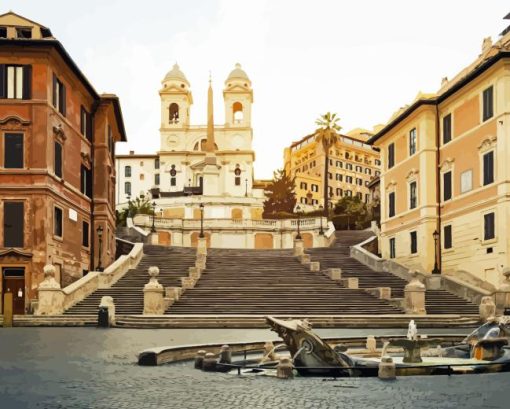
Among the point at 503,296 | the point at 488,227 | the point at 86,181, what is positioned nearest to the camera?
the point at 503,296

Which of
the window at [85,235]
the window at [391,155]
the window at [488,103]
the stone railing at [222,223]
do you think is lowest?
the window at [85,235]

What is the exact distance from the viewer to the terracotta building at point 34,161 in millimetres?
35156

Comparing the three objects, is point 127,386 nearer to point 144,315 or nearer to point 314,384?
point 314,384

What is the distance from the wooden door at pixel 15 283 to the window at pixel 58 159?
5304 millimetres

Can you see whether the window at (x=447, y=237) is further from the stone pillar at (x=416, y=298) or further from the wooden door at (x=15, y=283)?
the wooden door at (x=15, y=283)

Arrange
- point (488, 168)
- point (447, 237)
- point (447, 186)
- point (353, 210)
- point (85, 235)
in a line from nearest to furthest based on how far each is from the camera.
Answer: point (488, 168) → point (447, 237) → point (447, 186) → point (85, 235) → point (353, 210)

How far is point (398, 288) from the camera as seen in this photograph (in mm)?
39750

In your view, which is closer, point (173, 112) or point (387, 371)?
point (387, 371)

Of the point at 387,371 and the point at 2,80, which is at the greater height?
the point at 2,80

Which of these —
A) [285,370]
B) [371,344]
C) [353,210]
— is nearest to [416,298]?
[371,344]

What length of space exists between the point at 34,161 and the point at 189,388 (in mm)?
24487

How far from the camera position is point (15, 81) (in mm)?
36500

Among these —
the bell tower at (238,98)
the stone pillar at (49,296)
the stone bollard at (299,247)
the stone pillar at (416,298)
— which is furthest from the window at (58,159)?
the bell tower at (238,98)

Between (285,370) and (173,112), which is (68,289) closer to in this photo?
(285,370)
